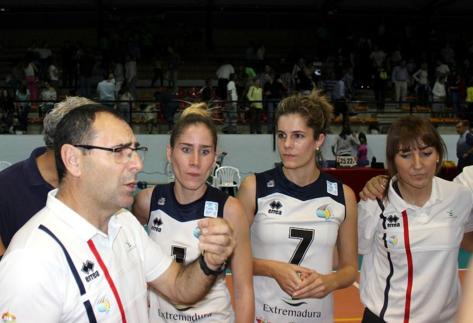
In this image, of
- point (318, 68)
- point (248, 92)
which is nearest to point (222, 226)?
Result: point (248, 92)

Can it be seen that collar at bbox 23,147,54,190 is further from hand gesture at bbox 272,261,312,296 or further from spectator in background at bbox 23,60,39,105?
spectator in background at bbox 23,60,39,105

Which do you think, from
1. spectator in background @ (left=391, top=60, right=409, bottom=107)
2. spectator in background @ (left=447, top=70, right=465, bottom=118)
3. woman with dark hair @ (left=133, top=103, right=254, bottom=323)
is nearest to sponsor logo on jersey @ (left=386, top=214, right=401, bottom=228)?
woman with dark hair @ (left=133, top=103, right=254, bottom=323)

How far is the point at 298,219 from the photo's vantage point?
119 inches

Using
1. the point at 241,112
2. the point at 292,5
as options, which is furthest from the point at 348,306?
the point at 292,5

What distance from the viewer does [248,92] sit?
55.4 ft

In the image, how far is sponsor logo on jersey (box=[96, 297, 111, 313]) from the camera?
199cm

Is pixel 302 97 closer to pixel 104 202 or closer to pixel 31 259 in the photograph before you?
pixel 104 202

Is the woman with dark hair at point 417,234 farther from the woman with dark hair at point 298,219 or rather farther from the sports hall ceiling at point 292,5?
the sports hall ceiling at point 292,5

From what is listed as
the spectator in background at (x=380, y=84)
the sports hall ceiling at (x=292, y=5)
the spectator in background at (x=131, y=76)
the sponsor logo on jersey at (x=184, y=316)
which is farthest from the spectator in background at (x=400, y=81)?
the sponsor logo on jersey at (x=184, y=316)


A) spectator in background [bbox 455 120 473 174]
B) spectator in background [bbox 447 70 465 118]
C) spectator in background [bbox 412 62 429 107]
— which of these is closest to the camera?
spectator in background [bbox 455 120 473 174]

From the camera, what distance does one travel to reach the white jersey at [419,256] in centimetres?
286

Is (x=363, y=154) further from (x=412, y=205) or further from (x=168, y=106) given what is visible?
(x=412, y=205)

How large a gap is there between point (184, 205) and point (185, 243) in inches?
8.0

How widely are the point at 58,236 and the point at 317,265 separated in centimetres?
156
